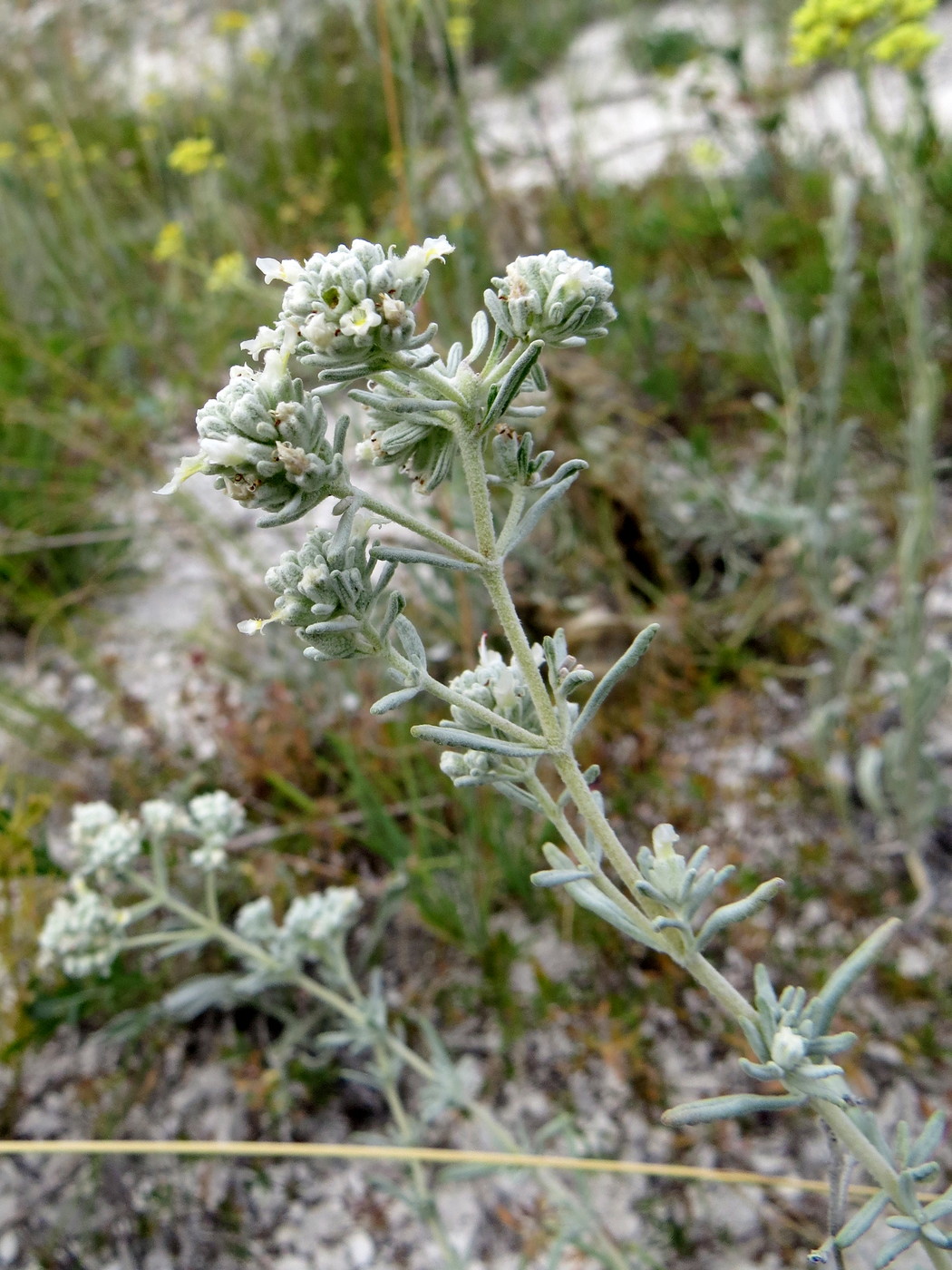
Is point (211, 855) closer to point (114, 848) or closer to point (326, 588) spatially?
point (114, 848)

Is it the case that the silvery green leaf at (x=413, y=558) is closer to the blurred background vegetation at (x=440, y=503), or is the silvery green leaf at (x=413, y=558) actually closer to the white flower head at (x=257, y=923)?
the white flower head at (x=257, y=923)

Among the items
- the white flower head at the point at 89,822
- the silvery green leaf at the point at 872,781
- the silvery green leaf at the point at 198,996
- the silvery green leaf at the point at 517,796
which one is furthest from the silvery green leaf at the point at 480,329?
the silvery green leaf at the point at 872,781

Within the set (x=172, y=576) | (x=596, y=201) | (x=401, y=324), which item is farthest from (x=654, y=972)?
(x=596, y=201)

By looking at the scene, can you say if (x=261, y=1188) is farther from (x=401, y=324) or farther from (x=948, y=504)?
(x=948, y=504)

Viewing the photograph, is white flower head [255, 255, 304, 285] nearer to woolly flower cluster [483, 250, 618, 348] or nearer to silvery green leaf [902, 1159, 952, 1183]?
woolly flower cluster [483, 250, 618, 348]

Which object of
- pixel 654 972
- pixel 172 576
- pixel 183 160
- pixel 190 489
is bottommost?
pixel 654 972

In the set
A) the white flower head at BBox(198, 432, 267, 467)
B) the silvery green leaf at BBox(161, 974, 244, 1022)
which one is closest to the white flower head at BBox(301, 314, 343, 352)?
the white flower head at BBox(198, 432, 267, 467)

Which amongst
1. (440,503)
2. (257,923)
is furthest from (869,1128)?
(440,503)
